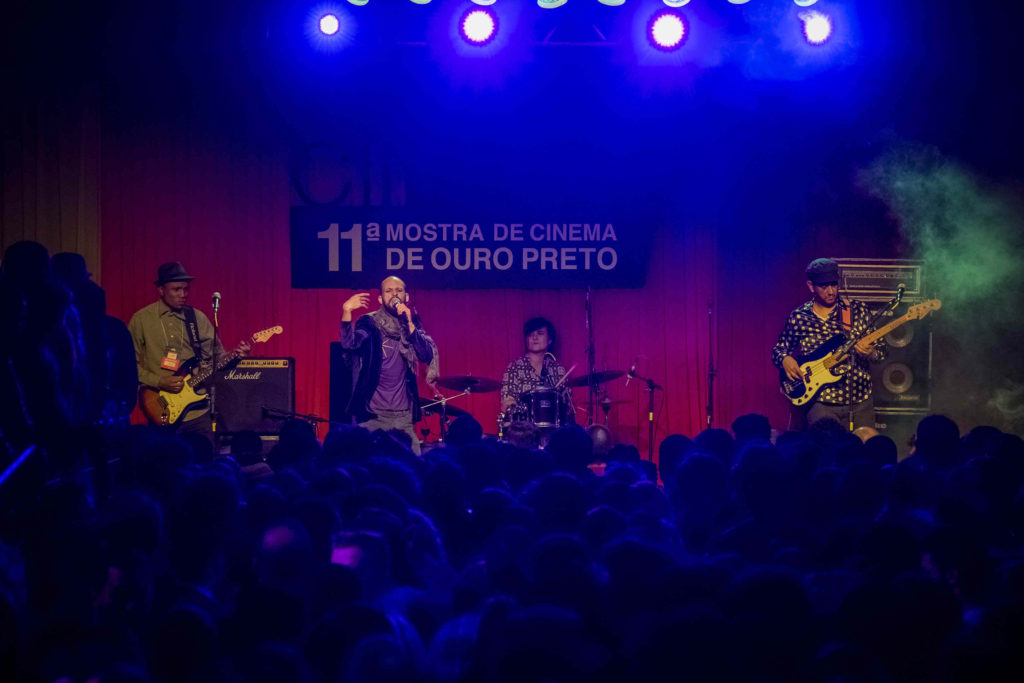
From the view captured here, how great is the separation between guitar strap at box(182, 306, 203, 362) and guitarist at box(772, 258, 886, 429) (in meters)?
5.09

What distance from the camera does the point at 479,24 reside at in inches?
338

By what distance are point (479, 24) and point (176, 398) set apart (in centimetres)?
453

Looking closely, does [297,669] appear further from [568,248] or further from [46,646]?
[568,248]

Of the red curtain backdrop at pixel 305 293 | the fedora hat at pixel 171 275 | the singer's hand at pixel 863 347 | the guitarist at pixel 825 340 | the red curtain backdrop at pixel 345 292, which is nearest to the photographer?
the guitarist at pixel 825 340

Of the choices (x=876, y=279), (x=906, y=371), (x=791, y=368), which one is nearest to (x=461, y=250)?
(x=791, y=368)

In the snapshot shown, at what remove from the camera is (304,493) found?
326 centimetres

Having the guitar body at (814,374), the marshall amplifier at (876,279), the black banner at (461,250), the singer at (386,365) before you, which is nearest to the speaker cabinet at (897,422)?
the marshall amplifier at (876,279)

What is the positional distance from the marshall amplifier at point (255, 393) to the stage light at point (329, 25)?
317cm

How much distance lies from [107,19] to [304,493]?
6.65m

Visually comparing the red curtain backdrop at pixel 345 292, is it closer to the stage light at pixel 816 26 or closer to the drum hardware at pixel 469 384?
the drum hardware at pixel 469 384

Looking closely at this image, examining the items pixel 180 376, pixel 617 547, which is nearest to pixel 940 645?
pixel 617 547

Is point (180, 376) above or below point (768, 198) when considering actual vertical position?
below

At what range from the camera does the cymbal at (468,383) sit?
8234 millimetres

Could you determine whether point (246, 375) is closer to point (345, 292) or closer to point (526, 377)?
point (345, 292)
